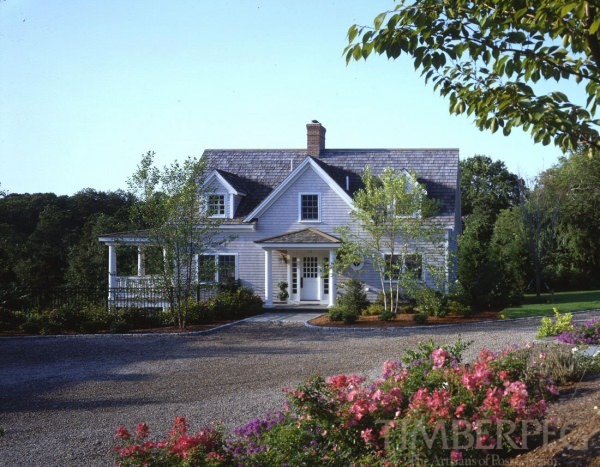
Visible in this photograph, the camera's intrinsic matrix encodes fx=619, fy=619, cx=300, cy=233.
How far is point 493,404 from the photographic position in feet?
16.2

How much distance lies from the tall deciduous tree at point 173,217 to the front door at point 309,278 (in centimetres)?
734

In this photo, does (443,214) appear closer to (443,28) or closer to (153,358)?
(153,358)

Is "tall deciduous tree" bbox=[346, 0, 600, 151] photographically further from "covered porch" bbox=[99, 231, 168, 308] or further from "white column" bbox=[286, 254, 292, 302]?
"white column" bbox=[286, 254, 292, 302]

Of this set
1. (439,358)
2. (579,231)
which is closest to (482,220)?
(579,231)

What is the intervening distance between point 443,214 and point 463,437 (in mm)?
22032

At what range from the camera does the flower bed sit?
15.5 feet

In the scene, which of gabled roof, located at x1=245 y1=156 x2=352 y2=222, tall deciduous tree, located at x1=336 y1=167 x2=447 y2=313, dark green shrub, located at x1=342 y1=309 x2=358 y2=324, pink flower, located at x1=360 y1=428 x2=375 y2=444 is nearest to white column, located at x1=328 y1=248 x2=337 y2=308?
tall deciduous tree, located at x1=336 y1=167 x2=447 y2=313

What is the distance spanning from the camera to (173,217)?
65.5 feet

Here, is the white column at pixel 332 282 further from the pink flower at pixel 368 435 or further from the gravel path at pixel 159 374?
the pink flower at pixel 368 435

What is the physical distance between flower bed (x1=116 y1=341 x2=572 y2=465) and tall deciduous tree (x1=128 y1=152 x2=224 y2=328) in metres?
14.6

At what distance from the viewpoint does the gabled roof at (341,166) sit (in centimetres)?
2741

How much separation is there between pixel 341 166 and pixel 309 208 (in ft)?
10.5

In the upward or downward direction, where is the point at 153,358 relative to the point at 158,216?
downward

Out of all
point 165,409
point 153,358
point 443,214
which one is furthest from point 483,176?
point 165,409
